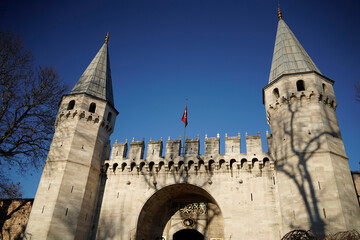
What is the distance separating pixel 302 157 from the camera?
47.8 feet

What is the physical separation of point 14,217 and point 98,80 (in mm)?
10778

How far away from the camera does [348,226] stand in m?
12.5

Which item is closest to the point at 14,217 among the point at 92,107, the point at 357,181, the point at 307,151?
the point at 92,107

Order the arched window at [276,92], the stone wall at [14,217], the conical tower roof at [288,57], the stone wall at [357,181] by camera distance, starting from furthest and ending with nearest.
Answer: the stone wall at [14,217]
the conical tower roof at [288,57]
the arched window at [276,92]
the stone wall at [357,181]

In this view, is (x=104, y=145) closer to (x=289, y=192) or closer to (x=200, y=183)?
(x=200, y=183)

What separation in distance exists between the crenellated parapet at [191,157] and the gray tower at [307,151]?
1.06m

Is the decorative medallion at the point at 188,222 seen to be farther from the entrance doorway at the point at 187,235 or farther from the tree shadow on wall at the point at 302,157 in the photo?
the tree shadow on wall at the point at 302,157

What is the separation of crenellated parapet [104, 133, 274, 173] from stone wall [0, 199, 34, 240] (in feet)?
19.9

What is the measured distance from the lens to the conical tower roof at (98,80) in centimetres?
2022

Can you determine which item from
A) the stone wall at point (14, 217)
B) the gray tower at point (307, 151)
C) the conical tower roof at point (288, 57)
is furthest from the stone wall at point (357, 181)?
the stone wall at point (14, 217)

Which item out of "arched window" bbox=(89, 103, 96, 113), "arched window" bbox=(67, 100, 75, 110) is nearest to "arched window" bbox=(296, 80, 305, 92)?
"arched window" bbox=(89, 103, 96, 113)

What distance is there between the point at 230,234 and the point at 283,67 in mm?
10593

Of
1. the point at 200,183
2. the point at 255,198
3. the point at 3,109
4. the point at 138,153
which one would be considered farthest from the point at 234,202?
the point at 3,109

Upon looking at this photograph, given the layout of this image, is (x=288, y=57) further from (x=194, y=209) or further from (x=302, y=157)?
(x=194, y=209)
